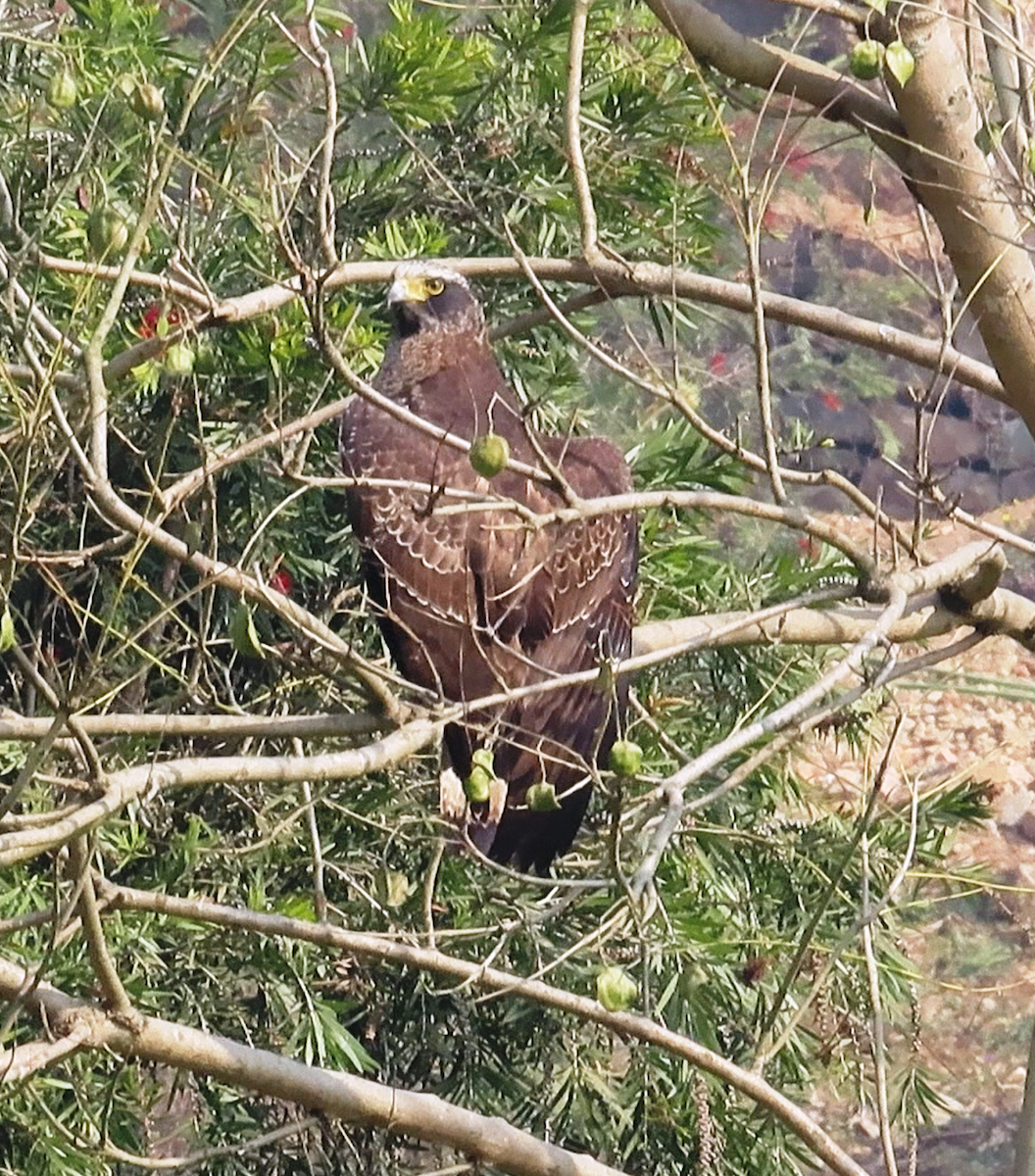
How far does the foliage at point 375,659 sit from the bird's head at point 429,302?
97 mm

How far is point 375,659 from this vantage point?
4.03 meters

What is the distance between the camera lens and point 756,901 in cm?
416

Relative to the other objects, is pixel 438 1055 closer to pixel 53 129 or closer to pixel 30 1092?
pixel 30 1092

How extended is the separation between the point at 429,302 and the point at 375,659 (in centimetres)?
68

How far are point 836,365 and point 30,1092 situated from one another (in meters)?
6.90

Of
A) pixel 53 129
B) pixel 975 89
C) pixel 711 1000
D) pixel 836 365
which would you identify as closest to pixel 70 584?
pixel 53 129

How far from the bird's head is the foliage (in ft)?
0.32

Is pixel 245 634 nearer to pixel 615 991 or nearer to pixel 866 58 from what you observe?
pixel 615 991

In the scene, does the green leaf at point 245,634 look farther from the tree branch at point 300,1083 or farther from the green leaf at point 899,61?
the green leaf at point 899,61

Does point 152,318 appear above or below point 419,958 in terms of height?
below

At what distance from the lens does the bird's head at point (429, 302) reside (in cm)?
383

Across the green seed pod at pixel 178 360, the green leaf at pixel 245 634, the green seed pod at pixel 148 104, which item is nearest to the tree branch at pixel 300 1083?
the green leaf at pixel 245 634

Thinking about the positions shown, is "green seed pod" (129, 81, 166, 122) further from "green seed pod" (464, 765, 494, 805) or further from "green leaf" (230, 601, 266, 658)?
"green seed pod" (464, 765, 494, 805)

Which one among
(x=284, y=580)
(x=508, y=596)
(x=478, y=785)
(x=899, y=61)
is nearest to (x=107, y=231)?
(x=478, y=785)
